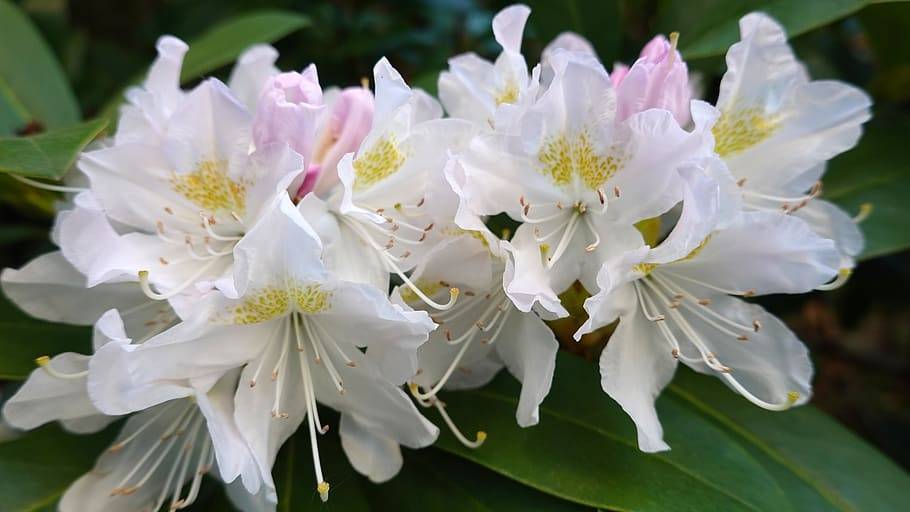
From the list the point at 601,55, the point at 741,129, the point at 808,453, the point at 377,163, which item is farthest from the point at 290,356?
the point at 601,55

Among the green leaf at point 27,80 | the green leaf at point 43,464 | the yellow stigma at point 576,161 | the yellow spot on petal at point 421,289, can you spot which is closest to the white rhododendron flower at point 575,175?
the yellow stigma at point 576,161

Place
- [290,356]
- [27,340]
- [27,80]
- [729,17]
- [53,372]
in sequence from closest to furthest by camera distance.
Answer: [53,372], [290,356], [27,340], [729,17], [27,80]

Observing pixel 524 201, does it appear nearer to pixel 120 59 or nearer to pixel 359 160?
pixel 359 160

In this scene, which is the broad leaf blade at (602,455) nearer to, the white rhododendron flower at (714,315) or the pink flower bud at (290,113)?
the white rhododendron flower at (714,315)

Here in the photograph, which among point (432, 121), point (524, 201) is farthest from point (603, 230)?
point (432, 121)

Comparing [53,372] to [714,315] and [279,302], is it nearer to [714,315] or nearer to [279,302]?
[279,302]

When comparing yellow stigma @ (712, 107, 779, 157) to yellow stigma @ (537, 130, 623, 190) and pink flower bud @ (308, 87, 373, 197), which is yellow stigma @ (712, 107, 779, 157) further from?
pink flower bud @ (308, 87, 373, 197)
